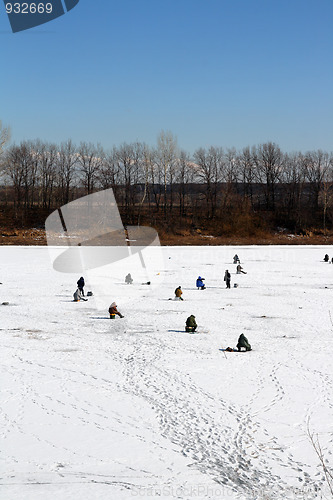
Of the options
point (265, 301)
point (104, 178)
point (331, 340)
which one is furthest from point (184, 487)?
point (104, 178)

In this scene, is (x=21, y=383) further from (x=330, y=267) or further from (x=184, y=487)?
(x=330, y=267)

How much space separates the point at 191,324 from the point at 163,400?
5.42 meters

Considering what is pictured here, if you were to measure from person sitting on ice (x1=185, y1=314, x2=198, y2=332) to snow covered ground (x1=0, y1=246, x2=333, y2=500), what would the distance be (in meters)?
0.27

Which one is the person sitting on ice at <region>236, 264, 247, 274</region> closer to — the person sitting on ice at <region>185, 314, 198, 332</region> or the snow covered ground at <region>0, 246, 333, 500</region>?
the snow covered ground at <region>0, 246, 333, 500</region>

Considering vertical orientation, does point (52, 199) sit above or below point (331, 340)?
above

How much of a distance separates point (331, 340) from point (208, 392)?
5.51 metres

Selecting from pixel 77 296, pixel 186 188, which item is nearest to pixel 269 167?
pixel 186 188

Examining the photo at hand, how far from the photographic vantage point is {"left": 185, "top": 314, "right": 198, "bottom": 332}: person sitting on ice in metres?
14.8

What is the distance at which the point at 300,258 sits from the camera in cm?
3678


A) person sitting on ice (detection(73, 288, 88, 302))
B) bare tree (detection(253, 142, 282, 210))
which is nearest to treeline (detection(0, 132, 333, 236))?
bare tree (detection(253, 142, 282, 210))

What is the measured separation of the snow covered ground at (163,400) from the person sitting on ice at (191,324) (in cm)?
27

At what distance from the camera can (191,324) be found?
14.8 meters

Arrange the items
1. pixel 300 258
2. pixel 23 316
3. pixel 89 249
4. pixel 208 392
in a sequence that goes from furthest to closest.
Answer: pixel 89 249
pixel 300 258
pixel 23 316
pixel 208 392

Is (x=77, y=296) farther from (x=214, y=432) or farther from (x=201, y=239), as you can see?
(x=201, y=239)
